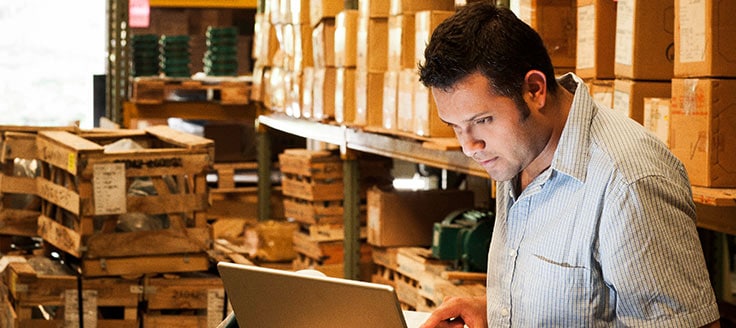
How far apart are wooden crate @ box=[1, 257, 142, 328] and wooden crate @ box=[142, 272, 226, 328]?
73 mm

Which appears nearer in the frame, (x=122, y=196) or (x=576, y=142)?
(x=576, y=142)

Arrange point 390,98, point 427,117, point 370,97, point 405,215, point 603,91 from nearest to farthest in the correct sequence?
1. point 603,91
2. point 427,117
3. point 390,98
4. point 370,97
5. point 405,215

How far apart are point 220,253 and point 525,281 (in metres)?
4.22

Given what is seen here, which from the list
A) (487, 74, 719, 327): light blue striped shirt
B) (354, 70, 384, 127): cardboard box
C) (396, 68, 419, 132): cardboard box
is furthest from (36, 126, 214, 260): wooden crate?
(487, 74, 719, 327): light blue striped shirt

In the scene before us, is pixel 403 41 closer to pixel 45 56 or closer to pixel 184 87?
pixel 184 87

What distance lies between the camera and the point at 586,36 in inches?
182

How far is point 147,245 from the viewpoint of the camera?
5996 mm

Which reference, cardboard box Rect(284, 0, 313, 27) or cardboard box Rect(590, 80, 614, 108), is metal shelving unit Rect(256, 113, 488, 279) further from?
cardboard box Rect(590, 80, 614, 108)

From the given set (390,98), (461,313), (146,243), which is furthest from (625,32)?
(146,243)

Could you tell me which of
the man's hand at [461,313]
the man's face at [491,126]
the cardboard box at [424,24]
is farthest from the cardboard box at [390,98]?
the man's face at [491,126]

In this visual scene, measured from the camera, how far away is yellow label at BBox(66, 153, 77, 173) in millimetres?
5773

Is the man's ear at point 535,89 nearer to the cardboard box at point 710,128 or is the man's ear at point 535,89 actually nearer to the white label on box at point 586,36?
the cardboard box at point 710,128

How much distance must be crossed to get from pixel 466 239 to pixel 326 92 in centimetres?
204

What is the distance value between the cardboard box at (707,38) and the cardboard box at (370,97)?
321 cm
